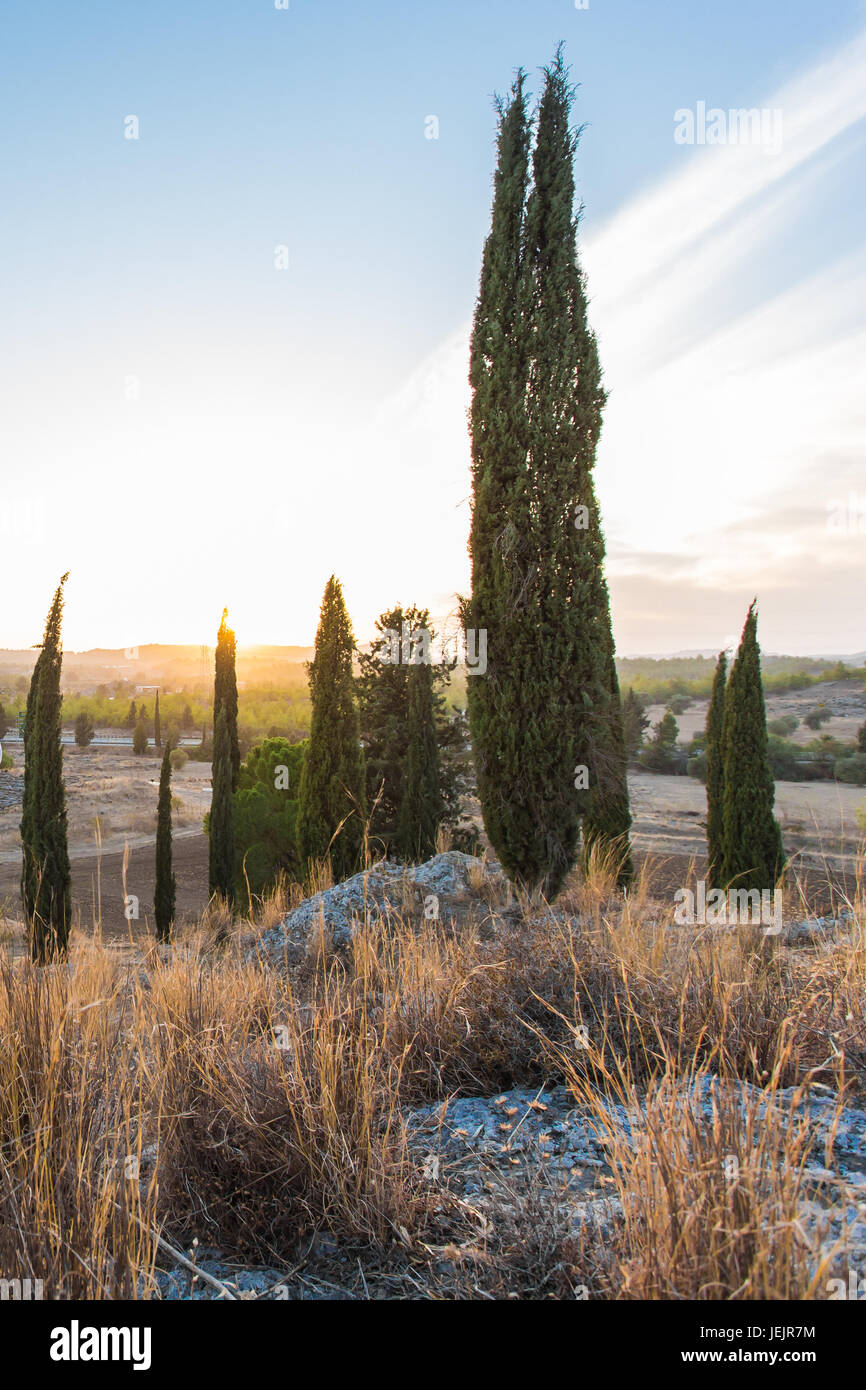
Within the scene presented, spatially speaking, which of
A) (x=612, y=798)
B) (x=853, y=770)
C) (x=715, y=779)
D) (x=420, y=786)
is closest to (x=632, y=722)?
(x=853, y=770)

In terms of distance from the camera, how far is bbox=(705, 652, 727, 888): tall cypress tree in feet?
40.0

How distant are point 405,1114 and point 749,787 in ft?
32.2

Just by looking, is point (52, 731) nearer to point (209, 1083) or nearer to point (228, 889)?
point (228, 889)

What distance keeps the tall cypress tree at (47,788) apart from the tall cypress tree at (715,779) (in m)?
9.64

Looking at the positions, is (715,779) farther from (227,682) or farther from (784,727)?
(784,727)

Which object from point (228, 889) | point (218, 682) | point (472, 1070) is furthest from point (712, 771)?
point (472, 1070)

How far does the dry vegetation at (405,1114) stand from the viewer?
154 centimetres

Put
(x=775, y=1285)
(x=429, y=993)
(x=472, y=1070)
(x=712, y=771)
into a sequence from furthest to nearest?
(x=712, y=771), (x=429, y=993), (x=472, y=1070), (x=775, y=1285)

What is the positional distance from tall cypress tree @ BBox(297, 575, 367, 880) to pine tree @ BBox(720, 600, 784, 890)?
5589 mm

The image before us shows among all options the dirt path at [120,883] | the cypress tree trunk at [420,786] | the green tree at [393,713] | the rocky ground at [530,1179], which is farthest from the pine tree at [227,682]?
the rocky ground at [530,1179]

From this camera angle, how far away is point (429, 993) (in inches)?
119

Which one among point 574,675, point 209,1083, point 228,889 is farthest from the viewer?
point 228,889

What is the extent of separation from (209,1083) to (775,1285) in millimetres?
1667
